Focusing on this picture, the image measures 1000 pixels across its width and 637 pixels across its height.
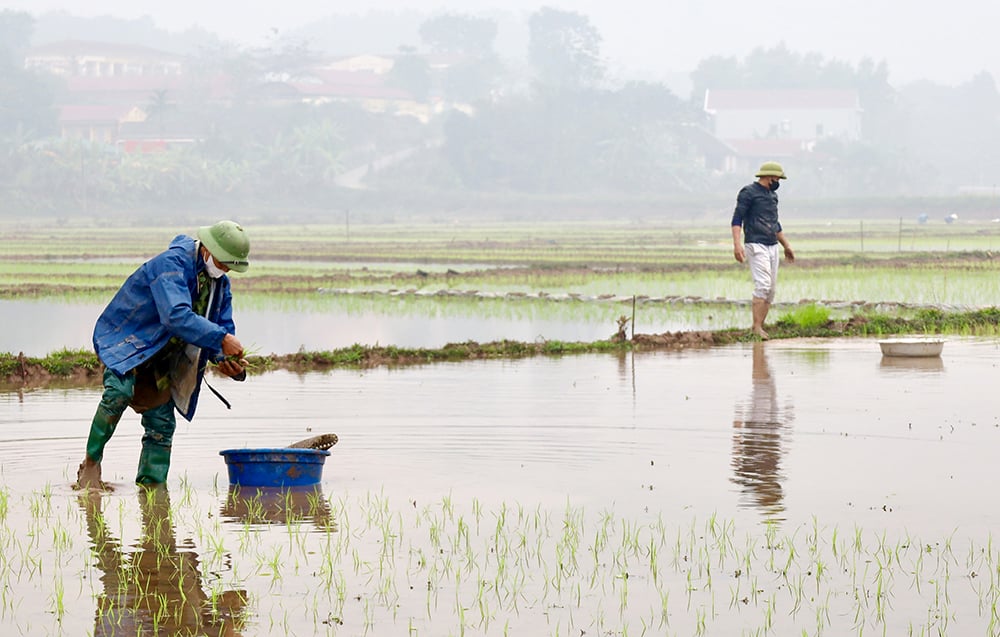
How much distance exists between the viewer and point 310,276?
27859 mm

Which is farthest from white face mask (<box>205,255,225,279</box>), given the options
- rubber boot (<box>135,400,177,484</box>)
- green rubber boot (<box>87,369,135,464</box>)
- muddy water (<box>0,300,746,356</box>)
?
muddy water (<box>0,300,746,356</box>)

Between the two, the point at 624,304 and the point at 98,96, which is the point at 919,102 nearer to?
the point at 98,96

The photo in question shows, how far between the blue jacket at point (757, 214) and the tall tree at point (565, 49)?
91.0 meters

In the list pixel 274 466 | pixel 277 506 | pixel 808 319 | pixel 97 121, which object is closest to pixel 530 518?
pixel 277 506

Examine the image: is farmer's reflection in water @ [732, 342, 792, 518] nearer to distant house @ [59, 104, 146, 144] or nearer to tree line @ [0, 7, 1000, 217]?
tree line @ [0, 7, 1000, 217]

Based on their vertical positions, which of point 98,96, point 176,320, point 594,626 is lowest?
point 594,626

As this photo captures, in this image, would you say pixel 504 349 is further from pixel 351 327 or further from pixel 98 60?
pixel 98 60

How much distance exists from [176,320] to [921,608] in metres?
3.38

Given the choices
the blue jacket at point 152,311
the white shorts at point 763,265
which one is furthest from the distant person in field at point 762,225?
the blue jacket at point 152,311

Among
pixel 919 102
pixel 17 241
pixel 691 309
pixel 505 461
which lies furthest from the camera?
pixel 919 102

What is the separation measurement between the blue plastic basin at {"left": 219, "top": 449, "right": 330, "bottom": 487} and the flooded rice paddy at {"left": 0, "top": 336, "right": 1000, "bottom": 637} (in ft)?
0.24

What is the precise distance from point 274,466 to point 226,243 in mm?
1031

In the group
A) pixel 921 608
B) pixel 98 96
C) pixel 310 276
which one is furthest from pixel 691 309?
pixel 98 96

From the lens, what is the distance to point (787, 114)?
4466 inches
